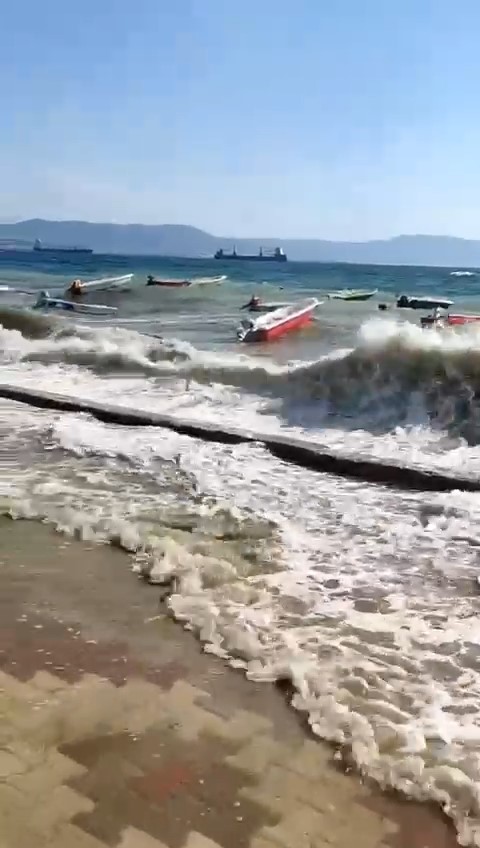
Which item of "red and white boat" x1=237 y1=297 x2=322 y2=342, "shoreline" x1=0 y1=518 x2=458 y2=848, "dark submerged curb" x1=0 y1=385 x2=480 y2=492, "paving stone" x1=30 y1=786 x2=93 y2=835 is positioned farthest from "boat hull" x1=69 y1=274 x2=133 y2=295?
"paving stone" x1=30 y1=786 x2=93 y2=835

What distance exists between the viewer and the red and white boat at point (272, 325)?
1864 centimetres

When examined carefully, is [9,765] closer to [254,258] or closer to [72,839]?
[72,839]

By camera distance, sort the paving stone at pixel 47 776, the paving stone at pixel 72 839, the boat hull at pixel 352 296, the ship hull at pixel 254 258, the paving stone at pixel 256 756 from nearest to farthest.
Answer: the paving stone at pixel 72 839
the paving stone at pixel 47 776
the paving stone at pixel 256 756
the boat hull at pixel 352 296
the ship hull at pixel 254 258

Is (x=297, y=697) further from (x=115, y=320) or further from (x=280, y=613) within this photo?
(x=115, y=320)

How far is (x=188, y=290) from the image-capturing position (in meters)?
39.5

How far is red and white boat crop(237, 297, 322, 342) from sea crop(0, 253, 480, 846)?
5.73 metres

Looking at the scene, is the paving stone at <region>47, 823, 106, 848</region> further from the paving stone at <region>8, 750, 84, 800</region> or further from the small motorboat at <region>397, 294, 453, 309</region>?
the small motorboat at <region>397, 294, 453, 309</region>

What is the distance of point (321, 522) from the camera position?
569 cm

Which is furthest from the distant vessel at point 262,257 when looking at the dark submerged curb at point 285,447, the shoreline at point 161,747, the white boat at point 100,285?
the shoreline at point 161,747

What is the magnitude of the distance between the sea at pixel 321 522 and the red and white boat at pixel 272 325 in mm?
5733

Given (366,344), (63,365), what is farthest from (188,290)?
(366,344)

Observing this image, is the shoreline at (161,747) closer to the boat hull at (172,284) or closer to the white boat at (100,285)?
the white boat at (100,285)

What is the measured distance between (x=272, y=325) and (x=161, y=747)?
55.2 ft

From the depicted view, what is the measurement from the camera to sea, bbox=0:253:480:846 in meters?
3.29
